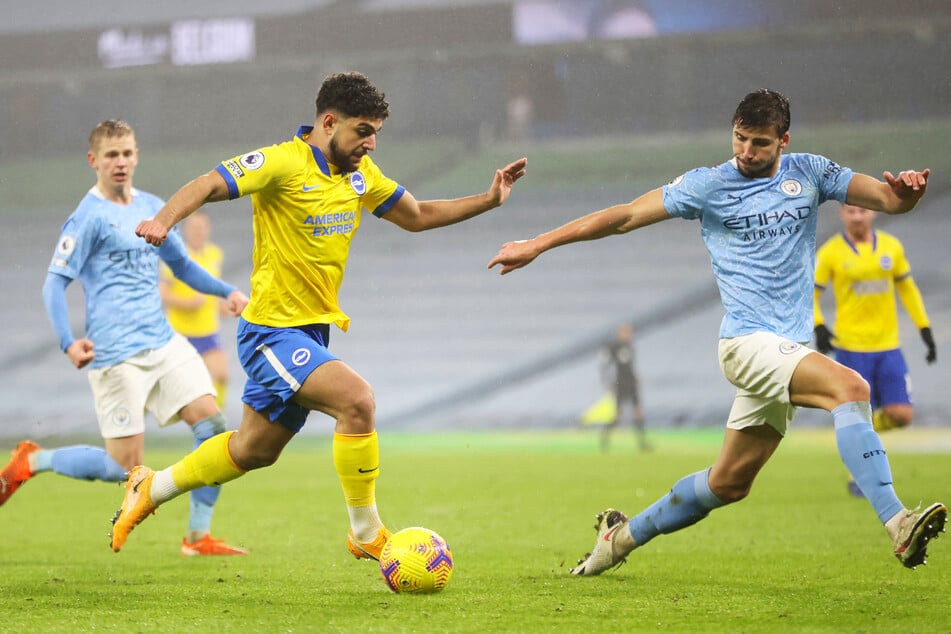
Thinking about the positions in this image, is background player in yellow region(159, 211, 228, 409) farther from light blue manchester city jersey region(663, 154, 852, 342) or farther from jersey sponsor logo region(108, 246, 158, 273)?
light blue manchester city jersey region(663, 154, 852, 342)

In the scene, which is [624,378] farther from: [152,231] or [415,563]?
[152,231]

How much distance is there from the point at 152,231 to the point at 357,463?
4.16 ft

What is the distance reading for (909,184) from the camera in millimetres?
5133

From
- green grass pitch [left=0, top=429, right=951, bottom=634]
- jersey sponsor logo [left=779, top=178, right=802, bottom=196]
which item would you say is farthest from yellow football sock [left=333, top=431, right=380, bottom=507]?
jersey sponsor logo [left=779, top=178, right=802, bottom=196]

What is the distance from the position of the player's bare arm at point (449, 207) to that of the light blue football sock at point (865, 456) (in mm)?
1865

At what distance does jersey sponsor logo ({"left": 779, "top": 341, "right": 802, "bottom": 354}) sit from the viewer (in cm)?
513

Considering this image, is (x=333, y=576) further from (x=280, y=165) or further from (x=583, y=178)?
(x=583, y=178)

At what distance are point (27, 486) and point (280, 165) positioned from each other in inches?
339

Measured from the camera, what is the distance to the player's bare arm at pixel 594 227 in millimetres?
5289

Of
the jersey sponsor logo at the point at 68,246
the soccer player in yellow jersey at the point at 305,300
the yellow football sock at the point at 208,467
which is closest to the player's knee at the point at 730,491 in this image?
the soccer player in yellow jersey at the point at 305,300

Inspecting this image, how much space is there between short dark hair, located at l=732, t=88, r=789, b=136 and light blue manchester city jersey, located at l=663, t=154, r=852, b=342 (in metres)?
0.25

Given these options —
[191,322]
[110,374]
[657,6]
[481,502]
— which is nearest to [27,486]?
[191,322]

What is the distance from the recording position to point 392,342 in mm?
23969

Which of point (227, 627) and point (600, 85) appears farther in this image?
point (600, 85)
